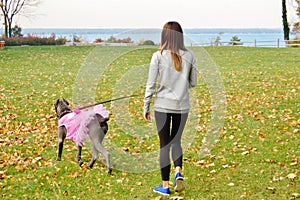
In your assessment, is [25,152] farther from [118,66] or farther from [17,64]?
[17,64]

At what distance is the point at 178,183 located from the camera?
20.8ft

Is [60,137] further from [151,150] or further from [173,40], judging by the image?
[173,40]

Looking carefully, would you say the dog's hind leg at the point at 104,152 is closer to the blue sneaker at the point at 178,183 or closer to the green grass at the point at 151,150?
the green grass at the point at 151,150

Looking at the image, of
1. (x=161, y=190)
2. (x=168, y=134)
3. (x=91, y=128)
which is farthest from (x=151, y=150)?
(x=168, y=134)

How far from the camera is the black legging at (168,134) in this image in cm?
611

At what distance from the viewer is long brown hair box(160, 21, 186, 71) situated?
583 cm

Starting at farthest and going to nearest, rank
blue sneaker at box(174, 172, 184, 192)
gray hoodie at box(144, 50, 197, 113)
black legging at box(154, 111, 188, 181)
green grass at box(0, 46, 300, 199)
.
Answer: green grass at box(0, 46, 300, 199)
blue sneaker at box(174, 172, 184, 192)
black legging at box(154, 111, 188, 181)
gray hoodie at box(144, 50, 197, 113)

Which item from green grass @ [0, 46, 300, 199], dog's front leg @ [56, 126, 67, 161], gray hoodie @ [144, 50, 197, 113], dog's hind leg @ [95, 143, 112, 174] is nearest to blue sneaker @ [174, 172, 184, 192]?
green grass @ [0, 46, 300, 199]

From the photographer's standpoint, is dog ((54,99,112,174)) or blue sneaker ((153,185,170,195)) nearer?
blue sneaker ((153,185,170,195))

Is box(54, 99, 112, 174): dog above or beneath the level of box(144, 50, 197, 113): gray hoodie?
beneath

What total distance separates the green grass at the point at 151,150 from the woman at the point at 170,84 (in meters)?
0.81

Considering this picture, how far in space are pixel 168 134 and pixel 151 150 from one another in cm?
266

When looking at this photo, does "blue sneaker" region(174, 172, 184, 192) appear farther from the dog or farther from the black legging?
the dog

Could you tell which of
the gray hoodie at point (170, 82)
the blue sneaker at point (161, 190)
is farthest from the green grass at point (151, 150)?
the gray hoodie at point (170, 82)
